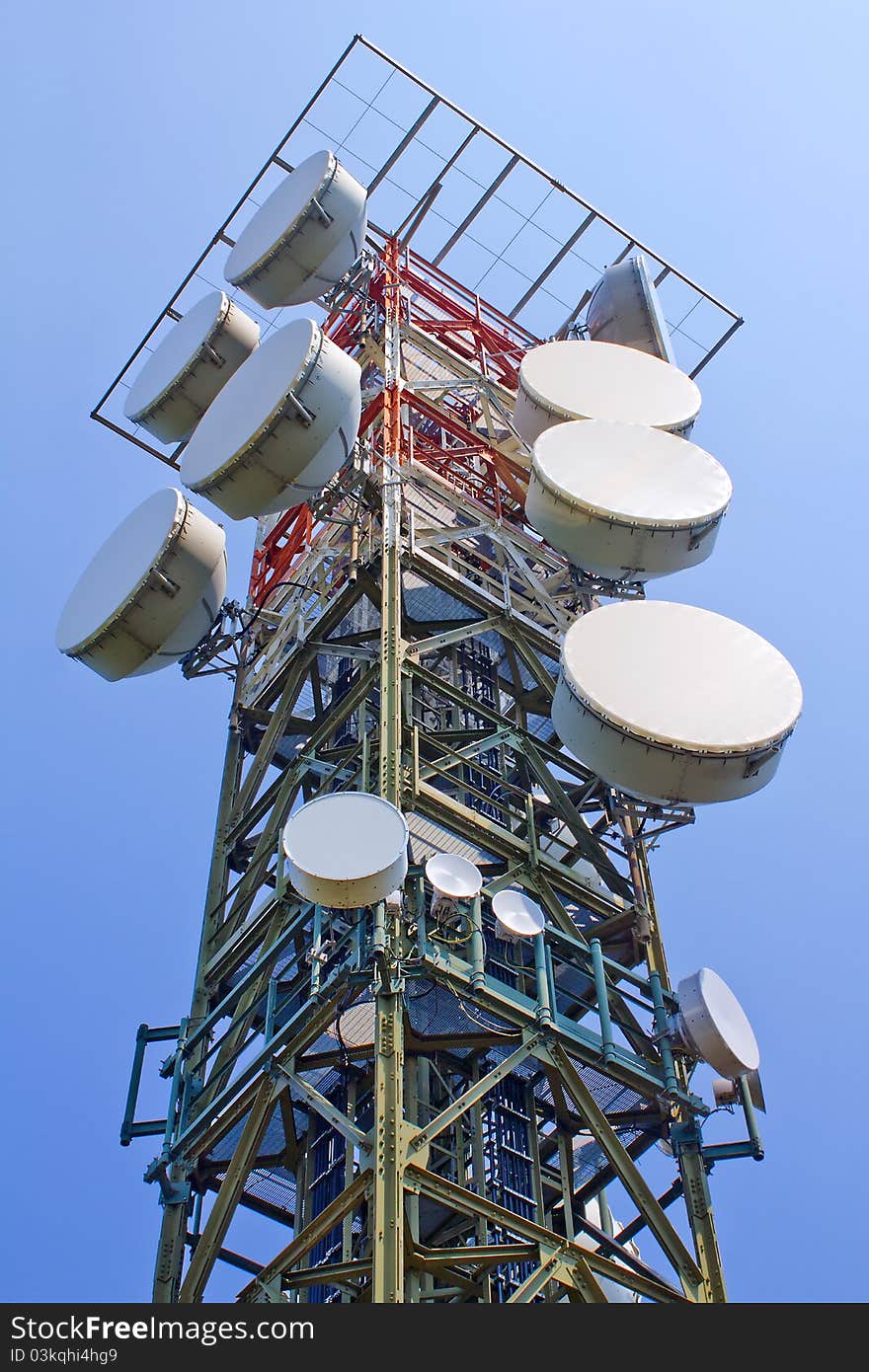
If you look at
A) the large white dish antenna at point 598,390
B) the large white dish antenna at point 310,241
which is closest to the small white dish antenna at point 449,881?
the large white dish antenna at point 598,390

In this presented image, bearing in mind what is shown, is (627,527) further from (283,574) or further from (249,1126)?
(249,1126)

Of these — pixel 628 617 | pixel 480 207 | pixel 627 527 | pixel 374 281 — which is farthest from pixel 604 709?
pixel 480 207

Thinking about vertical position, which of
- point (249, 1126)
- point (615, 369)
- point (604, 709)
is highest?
point (615, 369)

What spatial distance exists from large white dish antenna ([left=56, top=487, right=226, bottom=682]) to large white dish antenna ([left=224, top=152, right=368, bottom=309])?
532cm

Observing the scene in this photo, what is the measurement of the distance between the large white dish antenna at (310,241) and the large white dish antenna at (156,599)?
5.32 meters

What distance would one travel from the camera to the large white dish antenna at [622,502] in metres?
21.1

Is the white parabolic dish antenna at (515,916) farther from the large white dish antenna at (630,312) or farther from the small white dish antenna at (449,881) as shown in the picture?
the large white dish antenna at (630,312)

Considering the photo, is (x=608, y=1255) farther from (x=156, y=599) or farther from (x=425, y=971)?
(x=156, y=599)

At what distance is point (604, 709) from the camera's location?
18.1m

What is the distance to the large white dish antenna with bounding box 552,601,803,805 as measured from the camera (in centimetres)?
1802

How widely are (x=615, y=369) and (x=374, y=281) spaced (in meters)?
5.88

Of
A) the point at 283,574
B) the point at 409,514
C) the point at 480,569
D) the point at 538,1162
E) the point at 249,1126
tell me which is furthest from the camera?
the point at 283,574

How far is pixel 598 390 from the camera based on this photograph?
81.7ft

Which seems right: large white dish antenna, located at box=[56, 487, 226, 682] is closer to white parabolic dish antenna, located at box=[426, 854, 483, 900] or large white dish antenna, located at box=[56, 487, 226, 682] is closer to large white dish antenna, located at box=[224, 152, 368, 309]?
large white dish antenna, located at box=[224, 152, 368, 309]
